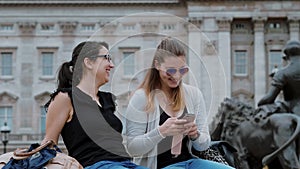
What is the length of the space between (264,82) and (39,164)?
37.6 metres

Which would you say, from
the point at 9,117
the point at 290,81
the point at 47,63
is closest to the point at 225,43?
the point at 47,63

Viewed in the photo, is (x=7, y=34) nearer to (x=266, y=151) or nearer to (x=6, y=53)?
(x=6, y=53)

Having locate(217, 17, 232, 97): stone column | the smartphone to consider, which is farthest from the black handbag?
locate(217, 17, 232, 97): stone column

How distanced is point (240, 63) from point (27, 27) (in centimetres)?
1247

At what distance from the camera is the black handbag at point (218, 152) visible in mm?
3986

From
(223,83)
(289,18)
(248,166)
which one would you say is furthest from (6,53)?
(223,83)

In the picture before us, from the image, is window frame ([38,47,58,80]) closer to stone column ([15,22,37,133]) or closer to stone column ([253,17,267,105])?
stone column ([15,22,37,133])

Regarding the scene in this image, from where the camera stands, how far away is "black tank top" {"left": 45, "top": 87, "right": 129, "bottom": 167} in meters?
3.47

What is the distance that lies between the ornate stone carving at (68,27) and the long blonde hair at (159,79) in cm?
3797

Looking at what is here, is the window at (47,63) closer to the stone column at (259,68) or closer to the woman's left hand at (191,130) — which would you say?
the stone column at (259,68)

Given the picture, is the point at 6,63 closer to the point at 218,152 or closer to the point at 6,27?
the point at 6,27

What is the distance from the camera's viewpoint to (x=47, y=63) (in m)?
41.3

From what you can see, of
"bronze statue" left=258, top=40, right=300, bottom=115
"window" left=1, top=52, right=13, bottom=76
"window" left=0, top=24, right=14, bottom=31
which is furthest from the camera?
"window" left=0, top=24, right=14, bottom=31

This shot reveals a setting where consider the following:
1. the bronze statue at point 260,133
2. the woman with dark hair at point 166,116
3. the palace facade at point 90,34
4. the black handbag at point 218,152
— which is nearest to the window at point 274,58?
the palace facade at point 90,34
